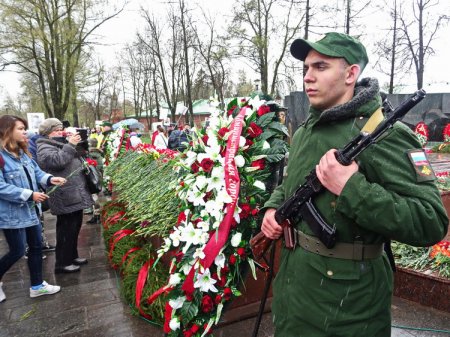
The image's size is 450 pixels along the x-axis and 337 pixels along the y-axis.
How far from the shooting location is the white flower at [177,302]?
2.41m

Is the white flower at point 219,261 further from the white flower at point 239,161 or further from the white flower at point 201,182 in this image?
the white flower at point 239,161

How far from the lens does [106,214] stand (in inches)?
216

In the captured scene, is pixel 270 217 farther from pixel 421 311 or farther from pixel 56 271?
pixel 56 271

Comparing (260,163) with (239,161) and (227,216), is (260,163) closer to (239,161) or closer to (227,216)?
(239,161)

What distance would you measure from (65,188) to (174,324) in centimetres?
271

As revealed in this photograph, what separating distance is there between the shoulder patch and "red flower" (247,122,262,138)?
1214mm

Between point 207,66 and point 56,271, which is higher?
point 207,66

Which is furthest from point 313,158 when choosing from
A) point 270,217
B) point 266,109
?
point 266,109

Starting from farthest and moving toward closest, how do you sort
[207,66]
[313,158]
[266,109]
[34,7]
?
1. [207,66]
2. [34,7]
3. [266,109]
4. [313,158]

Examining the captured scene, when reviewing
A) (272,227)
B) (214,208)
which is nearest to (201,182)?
(214,208)

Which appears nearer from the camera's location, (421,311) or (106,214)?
(421,311)

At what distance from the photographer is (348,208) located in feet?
4.48

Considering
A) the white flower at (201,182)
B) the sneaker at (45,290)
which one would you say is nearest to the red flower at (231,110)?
the white flower at (201,182)

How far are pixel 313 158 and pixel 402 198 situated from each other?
1.45ft
